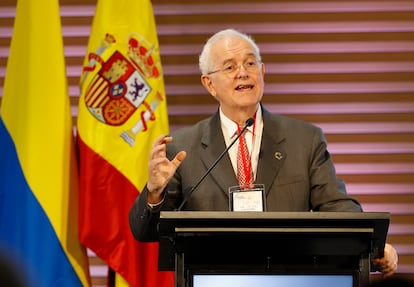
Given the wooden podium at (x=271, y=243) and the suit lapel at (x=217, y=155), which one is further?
the suit lapel at (x=217, y=155)

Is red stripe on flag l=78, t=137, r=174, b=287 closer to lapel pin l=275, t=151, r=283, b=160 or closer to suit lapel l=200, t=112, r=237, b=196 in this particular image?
suit lapel l=200, t=112, r=237, b=196

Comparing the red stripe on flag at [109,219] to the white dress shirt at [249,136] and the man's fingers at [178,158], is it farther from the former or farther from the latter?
the man's fingers at [178,158]

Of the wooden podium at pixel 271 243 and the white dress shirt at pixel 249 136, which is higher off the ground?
the white dress shirt at pixel 249 136

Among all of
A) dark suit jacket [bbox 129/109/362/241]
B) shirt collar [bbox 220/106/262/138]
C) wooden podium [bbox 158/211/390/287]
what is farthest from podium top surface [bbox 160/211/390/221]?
shirt collar [bbox 220/106/262/138]

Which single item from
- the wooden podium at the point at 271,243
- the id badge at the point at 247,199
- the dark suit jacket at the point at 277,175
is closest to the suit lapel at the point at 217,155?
the dark suit jacket at the point at 277,175

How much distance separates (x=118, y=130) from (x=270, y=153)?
3.57ft

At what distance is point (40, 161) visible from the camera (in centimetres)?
399

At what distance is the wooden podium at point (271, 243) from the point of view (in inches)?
92.0

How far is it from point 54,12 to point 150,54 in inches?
22.2

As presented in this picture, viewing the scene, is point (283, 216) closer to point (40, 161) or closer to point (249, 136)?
point (249, 136)

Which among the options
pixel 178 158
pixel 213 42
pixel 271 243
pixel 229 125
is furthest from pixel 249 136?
pixel 271 243

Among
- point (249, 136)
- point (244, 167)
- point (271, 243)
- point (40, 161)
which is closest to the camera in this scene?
point (271, 243)

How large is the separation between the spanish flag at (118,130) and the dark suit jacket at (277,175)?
741mm

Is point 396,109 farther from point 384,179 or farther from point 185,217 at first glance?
point 185,217
